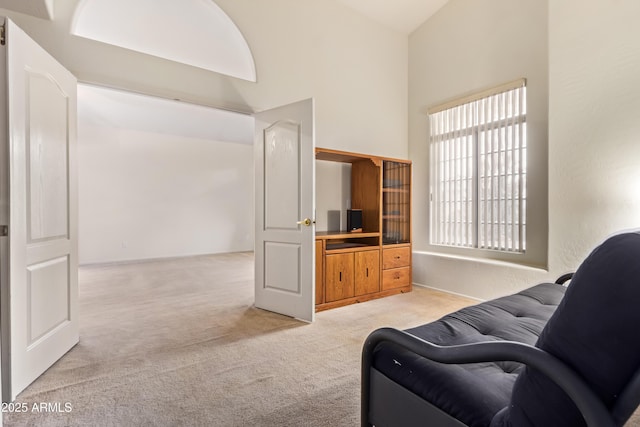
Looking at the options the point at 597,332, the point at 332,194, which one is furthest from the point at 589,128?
the point at 597,332

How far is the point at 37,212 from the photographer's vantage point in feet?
6.66

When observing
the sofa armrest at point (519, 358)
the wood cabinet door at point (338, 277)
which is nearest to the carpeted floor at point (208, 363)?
the wood cabinet door at point (338, 277)

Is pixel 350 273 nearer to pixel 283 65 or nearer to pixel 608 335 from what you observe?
pixel 283 65

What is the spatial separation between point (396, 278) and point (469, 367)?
2883 mm

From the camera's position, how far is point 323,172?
396cm

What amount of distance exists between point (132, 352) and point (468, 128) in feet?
13.8

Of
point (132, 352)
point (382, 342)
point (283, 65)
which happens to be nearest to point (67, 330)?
point (132, 352)

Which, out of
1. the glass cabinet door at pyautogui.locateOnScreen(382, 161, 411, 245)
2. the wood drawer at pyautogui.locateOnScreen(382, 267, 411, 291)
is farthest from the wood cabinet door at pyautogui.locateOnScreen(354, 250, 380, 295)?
the glass cabinet door at pyautogui.locateOnScreen(382, 161, 411, 245)

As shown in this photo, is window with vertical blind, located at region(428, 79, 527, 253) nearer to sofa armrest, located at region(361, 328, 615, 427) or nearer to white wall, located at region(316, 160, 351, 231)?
white wall, located at region(316, 160, 351, 231)

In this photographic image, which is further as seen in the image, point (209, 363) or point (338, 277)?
point (338, 277)

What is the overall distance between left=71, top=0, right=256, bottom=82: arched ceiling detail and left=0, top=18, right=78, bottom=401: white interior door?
76cm

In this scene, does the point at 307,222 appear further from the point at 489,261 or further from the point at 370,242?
the point at 489,261

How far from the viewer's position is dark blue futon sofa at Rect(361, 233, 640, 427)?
2.08 feet

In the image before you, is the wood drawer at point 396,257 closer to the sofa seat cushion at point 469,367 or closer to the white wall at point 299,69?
the white wall at point 299,69
